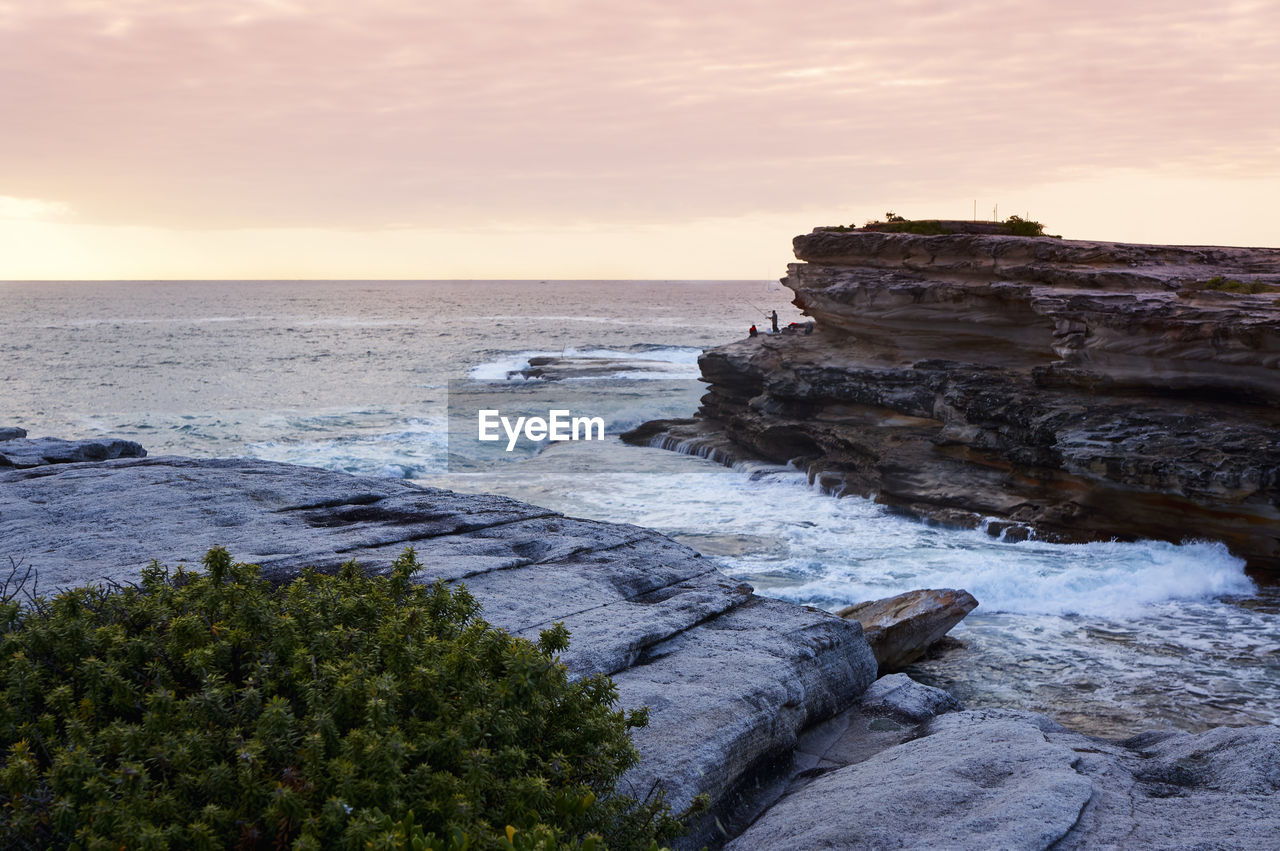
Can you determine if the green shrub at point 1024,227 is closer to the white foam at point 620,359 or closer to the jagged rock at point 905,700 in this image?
the jagged rock at point 905,700

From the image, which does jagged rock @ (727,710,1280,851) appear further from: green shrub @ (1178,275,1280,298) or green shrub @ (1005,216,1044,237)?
green shrub @ (1005,216,1044,237)

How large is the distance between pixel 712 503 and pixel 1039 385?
8760 millimetres

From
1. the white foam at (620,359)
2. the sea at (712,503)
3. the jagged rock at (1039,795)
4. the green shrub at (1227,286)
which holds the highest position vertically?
the green shrub at (1227,286)

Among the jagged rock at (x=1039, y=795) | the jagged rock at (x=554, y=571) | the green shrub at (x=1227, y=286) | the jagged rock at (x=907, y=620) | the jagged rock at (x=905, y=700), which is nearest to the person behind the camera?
the jagged rock at (x=1039, y=795)

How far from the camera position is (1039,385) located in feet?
73.0

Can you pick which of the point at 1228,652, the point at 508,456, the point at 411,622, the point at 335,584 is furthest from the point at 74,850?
the point at 508,456

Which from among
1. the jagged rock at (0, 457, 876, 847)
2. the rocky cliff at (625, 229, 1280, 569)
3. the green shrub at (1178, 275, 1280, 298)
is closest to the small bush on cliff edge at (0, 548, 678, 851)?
the jagged rock at (0, 457, 876, 847)

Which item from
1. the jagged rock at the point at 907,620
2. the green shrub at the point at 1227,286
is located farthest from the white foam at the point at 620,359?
the jagged rock at the point at 907,620

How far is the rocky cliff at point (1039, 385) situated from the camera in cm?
1856

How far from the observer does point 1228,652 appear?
48.4 feet

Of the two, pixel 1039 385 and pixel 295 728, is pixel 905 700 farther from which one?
pixel 1039 385

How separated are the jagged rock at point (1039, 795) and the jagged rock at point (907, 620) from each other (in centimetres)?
467

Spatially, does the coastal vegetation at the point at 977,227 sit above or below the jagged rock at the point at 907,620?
above

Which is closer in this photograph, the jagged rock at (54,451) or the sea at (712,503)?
the sea at (712,503)
